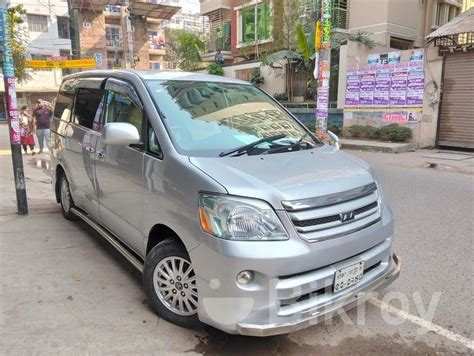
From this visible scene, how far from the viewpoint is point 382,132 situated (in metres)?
14.3

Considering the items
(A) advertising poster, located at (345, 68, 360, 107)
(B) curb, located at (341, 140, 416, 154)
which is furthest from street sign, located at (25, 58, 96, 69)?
(B) curb, located at (341, 140, 416, 154)

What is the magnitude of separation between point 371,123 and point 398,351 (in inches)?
508

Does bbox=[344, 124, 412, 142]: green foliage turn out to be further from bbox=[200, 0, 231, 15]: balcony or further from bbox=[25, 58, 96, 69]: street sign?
bbox=[200, 0, 231, 15]: balcony

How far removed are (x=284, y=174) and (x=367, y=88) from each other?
42.8 ft

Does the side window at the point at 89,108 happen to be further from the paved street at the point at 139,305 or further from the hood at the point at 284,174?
the hood at the point at 284,174

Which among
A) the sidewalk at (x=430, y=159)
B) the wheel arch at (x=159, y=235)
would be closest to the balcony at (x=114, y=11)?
the sidewalk at (x=430, y=159)

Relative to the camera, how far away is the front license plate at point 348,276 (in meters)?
2.71

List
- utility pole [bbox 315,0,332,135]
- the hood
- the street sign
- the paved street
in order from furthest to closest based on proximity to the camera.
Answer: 1. the street sign
2. utility pole [bbox 315,0,332,135]
3. the paved street
4. the hood

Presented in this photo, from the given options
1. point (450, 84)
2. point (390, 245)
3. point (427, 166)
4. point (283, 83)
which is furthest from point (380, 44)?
point (390, 245)

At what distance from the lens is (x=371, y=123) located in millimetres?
14820

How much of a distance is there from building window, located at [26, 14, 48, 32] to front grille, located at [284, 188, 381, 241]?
4679cm

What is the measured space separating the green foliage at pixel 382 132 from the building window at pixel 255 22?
9768mm

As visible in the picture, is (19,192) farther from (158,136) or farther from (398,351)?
(398,351)

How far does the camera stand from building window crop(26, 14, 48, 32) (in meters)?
41.6
